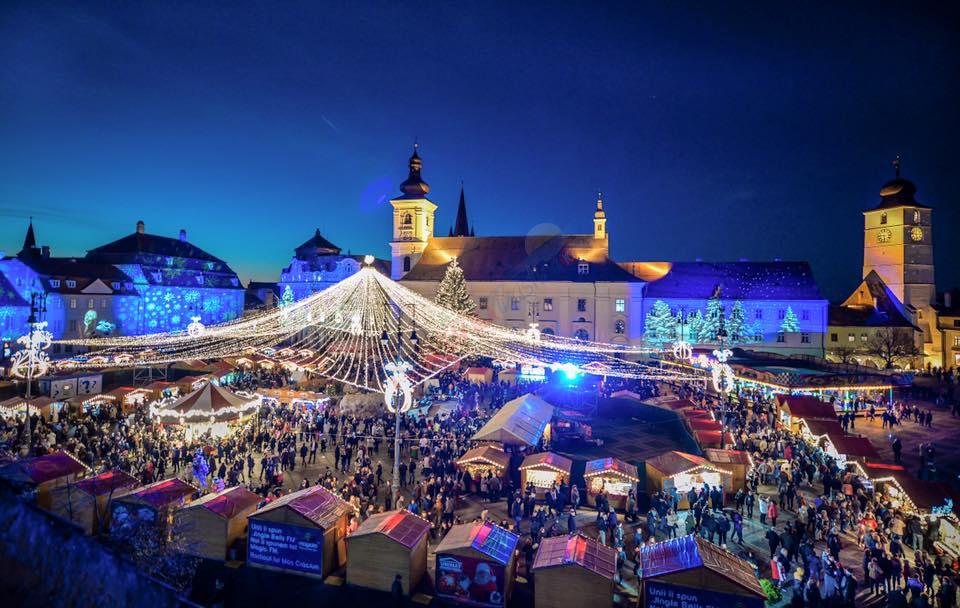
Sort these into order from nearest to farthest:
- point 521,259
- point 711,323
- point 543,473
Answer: point 543,473, point 711,323, point 521,259

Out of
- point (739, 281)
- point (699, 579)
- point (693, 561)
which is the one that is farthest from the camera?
point (739, 281)

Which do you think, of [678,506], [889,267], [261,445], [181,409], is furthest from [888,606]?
[889,267]

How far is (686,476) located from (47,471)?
18014 mm

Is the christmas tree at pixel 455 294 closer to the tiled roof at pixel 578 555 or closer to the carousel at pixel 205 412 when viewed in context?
the carousel at pixel 205 412

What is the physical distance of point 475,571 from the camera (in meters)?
10.6

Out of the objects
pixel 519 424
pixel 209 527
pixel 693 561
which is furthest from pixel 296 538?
pixel 519 424

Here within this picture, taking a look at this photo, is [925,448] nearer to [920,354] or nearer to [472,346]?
[472,346]

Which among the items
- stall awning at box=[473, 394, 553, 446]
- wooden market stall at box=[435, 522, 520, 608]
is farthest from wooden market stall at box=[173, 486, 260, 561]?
stall awning at box=[473, 394, 553, 446]

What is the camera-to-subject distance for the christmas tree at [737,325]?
153 feet

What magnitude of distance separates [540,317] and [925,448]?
1309 inches

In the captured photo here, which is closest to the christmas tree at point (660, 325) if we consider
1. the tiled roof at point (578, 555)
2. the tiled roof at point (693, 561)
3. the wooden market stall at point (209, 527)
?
the tiled roof at point (693, 561)

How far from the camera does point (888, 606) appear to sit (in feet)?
33.0

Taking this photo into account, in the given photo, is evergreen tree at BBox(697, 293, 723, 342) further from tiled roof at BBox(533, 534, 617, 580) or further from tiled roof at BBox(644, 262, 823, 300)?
tiled roof at BBox(533, 534, 617, 580)

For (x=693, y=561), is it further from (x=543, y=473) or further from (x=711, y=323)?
(x=711, y=323)
